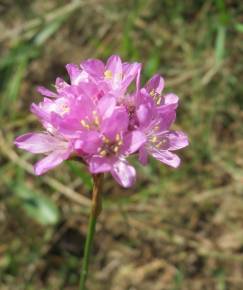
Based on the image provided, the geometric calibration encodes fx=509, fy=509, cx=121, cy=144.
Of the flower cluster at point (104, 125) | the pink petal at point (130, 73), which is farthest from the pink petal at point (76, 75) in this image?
the pink petal at point (130, 73)

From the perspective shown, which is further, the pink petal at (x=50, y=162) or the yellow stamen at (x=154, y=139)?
the yellow stamen at (x=154, y=139)

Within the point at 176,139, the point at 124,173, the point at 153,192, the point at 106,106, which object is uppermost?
the point at 106,106

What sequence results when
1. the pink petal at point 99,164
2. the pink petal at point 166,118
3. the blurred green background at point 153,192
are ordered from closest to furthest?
the pink petal at point 99,164, the pink petal at point 166,118, the blurred green background at point 153,192

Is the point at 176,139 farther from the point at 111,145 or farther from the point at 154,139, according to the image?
the point at 111,145

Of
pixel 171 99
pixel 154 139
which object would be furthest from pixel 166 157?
pixel 171 99

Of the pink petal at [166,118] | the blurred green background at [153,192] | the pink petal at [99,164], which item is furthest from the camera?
the blurred green background at [153,192]

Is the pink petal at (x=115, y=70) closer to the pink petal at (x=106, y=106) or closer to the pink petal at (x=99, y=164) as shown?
the pink petal at (x=106, y=106)

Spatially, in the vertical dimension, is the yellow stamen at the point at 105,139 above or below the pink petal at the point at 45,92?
below

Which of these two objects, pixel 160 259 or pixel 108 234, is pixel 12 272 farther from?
pixel 160 259
